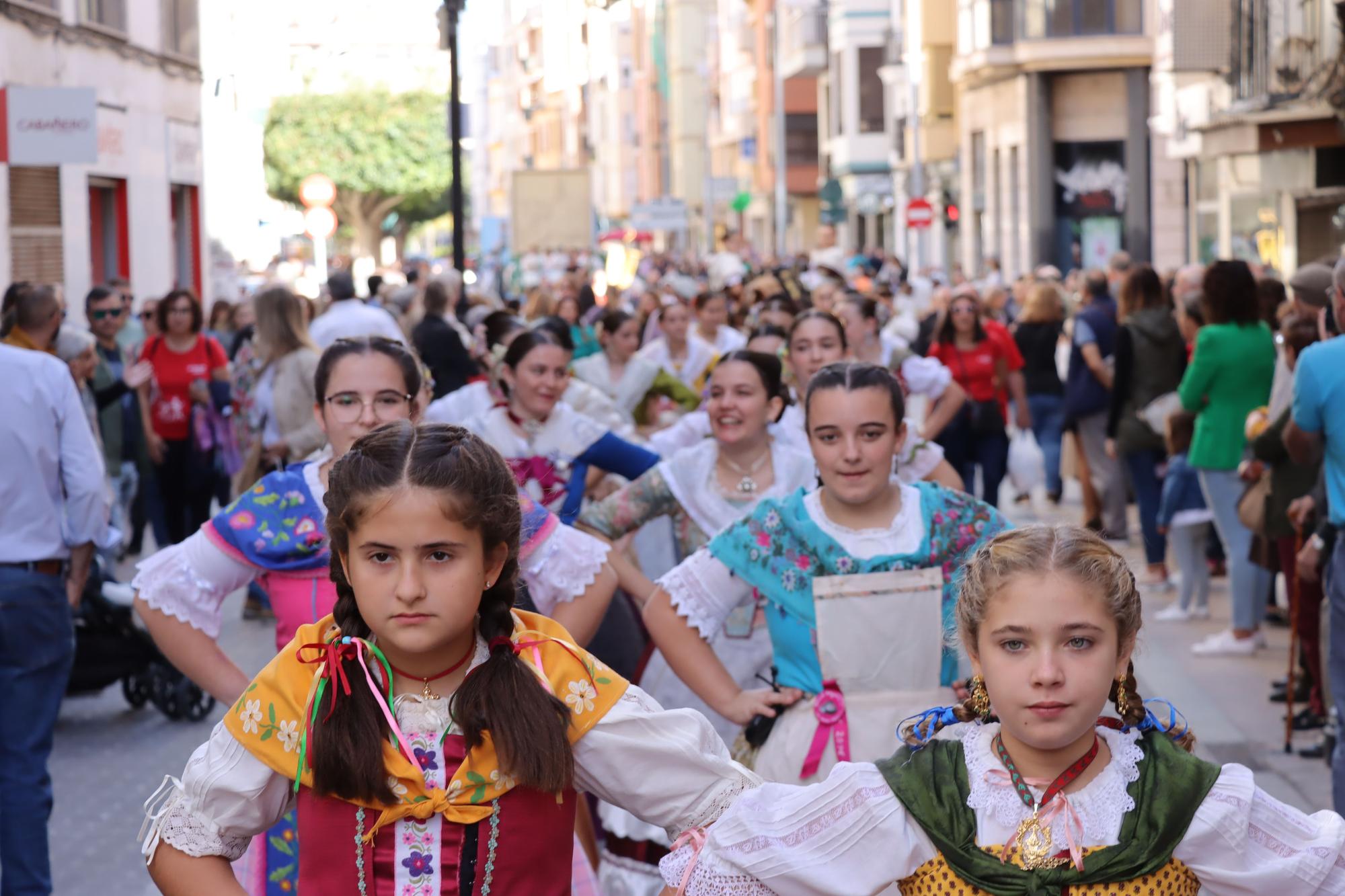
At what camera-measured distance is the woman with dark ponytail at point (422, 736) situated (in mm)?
3145

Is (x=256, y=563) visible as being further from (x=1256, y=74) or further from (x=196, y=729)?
(x=1256, y=74)

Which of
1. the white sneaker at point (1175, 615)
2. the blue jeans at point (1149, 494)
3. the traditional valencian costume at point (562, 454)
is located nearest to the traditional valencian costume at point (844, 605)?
the traditional valencian costume at point (562, 454)

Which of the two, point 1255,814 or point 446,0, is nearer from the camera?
point 1255,814

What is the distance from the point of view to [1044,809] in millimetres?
3039

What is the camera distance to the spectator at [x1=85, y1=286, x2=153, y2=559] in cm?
A: 1286

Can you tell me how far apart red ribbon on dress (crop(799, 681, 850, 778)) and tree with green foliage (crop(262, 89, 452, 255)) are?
7130 cm

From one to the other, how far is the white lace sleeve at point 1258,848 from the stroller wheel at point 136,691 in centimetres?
751

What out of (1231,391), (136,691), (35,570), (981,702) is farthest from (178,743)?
(981,702)

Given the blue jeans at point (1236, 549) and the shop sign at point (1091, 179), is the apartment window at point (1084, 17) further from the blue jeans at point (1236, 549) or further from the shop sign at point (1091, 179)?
the blue jeans at point (1236, 549)

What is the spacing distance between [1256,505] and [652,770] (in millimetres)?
6441

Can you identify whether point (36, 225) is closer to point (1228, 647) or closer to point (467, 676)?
point (1228, 647)

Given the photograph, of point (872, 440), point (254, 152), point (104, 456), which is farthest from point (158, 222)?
point (872, 440)

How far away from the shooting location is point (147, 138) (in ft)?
80.1

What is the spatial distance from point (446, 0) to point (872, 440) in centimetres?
1234
